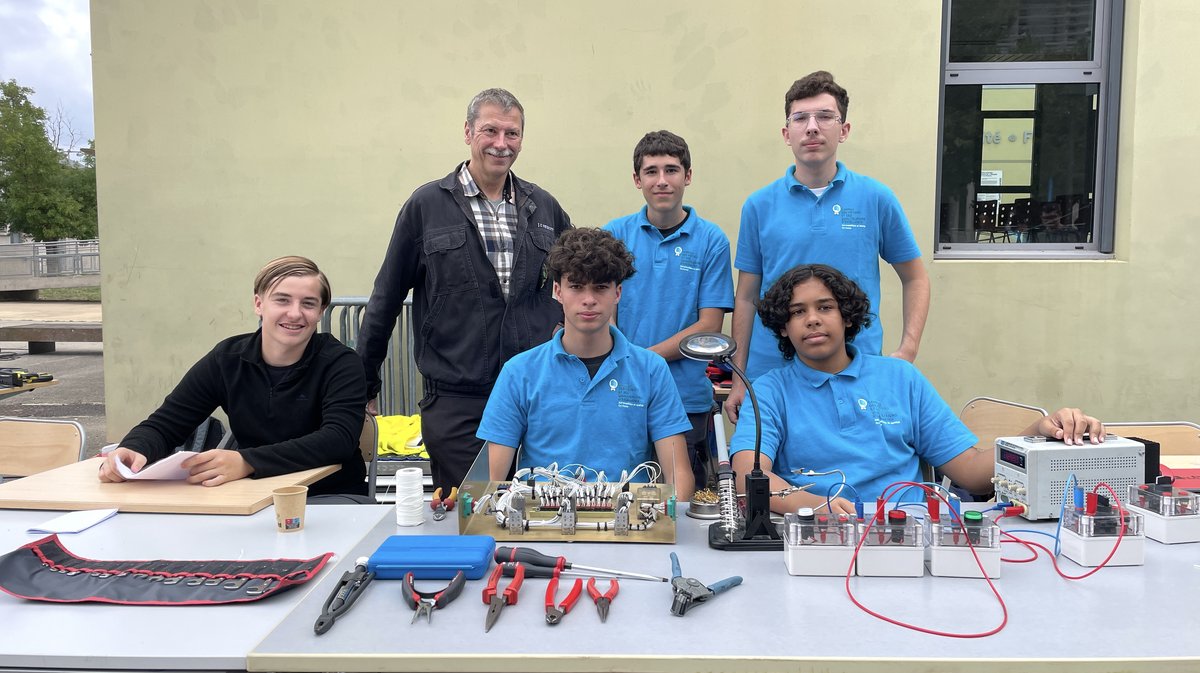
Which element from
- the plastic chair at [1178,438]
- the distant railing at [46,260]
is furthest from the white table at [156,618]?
the distant railing at [46,260]

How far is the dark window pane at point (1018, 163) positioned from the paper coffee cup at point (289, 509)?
156 inches

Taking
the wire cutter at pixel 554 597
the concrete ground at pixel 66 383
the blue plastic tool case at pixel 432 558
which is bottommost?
the concrete ground at pixel 66 383

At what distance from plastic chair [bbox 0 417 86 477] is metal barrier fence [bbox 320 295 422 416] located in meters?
1.84

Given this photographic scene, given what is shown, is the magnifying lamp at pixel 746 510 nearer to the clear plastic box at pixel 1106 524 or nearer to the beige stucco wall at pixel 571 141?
the clear plastic box at pixel 1106 524

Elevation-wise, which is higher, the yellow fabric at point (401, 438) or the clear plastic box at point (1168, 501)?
the clear plastic box at point (1168, 501)

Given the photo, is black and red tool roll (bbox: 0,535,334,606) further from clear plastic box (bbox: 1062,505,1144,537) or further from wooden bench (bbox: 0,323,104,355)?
wooden bench (bbox: 0,323,104,355)

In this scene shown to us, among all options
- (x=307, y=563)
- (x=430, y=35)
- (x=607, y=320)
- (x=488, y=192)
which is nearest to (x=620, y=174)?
(x=430, y=35)

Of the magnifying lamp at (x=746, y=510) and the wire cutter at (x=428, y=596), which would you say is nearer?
the wire cutter at (x=428, y=596)

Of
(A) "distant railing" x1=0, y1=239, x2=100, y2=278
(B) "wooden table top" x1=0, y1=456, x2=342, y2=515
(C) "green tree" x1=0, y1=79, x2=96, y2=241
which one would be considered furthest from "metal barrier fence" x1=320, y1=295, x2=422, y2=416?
(C) "green tree" x1=0, y1=79, x2=96, y2=241

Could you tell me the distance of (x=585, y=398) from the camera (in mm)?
2318

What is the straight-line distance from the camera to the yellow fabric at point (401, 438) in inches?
159

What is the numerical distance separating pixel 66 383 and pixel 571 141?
7772 millimetres

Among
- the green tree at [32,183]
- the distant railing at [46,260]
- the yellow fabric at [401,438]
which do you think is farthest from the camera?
the green tree at [32,183]

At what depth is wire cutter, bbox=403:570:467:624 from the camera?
1.38 meters
